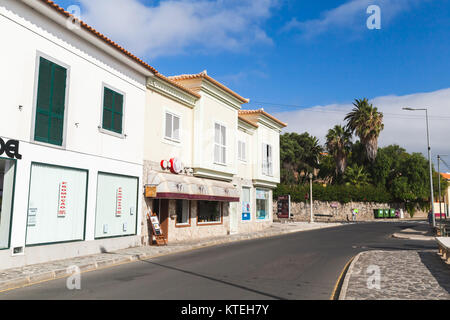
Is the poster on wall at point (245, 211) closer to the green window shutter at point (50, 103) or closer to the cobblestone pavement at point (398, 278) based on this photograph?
the cobblestone pavement at point (398, 278)

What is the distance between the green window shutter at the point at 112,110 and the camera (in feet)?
47.6

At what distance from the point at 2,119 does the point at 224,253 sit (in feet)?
28.4

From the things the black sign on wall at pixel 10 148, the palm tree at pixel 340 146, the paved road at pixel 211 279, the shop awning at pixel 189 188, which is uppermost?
the palm tree at pixel 340 146

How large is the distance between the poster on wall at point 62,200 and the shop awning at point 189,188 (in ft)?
15.0

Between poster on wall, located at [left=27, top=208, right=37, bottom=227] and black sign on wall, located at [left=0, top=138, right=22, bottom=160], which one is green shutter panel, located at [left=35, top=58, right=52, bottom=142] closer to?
black sign on wall, located at [left=0, top=138, right=22, bottom=160]

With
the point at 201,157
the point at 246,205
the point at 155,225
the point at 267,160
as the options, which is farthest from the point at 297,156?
the point at 155,225

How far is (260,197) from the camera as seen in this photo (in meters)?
29.3

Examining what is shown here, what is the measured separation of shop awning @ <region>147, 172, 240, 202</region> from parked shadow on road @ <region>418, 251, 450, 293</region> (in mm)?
9869

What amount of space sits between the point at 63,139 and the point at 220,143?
36.5ft

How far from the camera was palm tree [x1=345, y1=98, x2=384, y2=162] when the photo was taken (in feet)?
168

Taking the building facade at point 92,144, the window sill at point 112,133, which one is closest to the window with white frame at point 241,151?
Result: the building facade at point 92,144

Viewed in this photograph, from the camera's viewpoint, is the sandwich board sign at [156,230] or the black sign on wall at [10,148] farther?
the sandwich board sign at [156,230]

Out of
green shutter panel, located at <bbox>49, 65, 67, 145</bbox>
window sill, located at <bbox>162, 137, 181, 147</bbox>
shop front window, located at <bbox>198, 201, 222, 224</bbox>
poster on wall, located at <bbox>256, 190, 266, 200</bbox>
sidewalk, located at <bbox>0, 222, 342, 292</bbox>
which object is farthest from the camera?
poster on wall, located at <bbox>256, 190, 266, 200</bbox>

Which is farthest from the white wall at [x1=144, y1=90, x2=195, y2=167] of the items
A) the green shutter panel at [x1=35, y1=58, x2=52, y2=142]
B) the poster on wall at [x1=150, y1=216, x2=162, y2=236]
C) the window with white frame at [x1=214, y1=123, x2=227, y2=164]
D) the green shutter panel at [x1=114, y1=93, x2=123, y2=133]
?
the green shutter panel at [x1=35, y1=58, x2=52, y2=142]
